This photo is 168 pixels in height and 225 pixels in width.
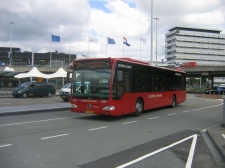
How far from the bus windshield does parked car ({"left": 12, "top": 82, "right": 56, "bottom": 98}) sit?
790 inches

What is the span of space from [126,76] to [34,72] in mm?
34474

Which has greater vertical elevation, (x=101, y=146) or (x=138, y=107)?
(x=138, y=107)

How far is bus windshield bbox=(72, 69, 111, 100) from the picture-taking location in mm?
14266

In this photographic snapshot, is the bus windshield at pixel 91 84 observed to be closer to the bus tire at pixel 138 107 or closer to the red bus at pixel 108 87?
the red bus at pixel 108 87

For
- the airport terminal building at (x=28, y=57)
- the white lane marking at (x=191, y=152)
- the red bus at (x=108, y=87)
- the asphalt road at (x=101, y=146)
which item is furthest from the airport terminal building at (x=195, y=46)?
the white lane marking at (x=191, y=152)

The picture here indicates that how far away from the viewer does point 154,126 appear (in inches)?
518

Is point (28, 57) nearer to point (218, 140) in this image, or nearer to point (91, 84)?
point (91, 84)

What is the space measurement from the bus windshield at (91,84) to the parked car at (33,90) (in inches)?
790

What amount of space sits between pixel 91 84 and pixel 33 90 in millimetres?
21497

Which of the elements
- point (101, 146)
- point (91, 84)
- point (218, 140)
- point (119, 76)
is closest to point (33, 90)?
point (91, 84)

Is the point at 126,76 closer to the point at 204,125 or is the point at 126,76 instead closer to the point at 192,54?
the point at 204,125

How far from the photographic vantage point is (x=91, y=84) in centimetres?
1457

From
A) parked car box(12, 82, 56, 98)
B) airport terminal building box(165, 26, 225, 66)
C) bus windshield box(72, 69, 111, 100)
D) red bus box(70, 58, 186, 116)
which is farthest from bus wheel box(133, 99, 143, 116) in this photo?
airport terminal building box(165, 26, 225, 66)

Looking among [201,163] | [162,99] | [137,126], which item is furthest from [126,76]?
[201,163]
